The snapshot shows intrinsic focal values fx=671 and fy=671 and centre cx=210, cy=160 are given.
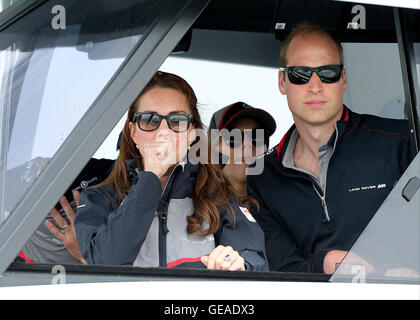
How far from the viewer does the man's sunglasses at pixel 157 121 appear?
6.18 feet

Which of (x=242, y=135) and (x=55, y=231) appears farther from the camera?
(x=242, y=135)

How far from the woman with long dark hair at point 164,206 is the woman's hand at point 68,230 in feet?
0.06

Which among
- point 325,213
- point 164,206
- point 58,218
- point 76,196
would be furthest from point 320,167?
point 58,218

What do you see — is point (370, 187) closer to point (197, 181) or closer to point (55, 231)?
point (197, 181)

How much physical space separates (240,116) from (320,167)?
1.81 ft

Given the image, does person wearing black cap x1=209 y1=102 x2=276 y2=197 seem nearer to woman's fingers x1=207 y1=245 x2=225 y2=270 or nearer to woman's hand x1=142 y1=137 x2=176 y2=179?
woman's hand x1=142 y1=137 x2=176 y2=179

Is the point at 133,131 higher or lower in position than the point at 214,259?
higher

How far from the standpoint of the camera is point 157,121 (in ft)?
6.20

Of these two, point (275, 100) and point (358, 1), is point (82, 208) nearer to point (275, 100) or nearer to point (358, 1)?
point (358, 1)

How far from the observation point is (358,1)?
4.83 feet

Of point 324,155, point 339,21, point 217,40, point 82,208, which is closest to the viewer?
point 82,208

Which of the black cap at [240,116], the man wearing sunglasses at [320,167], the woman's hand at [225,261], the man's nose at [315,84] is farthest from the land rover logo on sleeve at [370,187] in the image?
the black cap at [240,116]
